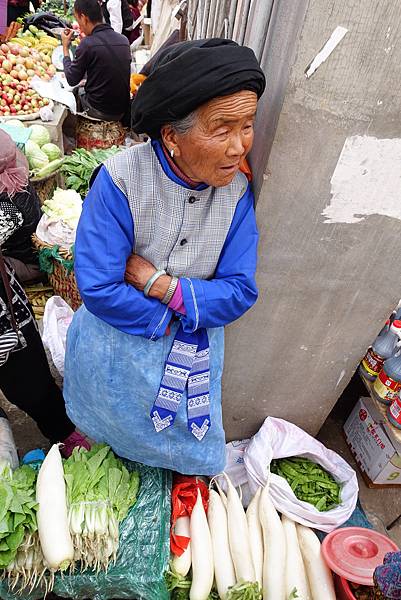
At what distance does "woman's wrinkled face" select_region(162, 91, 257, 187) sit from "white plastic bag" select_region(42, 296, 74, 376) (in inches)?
72.2

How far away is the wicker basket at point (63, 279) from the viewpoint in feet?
10.8

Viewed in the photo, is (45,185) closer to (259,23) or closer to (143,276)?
(259,23)

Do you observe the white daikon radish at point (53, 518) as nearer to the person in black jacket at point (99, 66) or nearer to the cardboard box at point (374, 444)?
the cardboard box at point (374, 444)

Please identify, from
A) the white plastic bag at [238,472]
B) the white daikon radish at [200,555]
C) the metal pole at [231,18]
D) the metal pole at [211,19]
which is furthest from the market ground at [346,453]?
the metal pole at [211,19]

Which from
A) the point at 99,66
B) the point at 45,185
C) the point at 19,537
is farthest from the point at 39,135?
the point at 19,537

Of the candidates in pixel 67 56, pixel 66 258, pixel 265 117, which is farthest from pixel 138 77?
pixel 265 117

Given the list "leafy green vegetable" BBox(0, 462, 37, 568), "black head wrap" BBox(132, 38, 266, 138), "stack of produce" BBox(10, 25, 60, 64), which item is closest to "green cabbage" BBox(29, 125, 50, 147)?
"stack of produce" BBox(10, 25, 60, 64)

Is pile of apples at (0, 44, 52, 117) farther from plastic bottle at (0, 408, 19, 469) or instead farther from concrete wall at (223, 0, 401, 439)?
concrete wall at (223, 0, 401, 439)

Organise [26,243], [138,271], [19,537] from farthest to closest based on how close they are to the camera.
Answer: [26,243], [19,537], [138,271]

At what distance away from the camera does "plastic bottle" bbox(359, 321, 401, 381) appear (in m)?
2.68

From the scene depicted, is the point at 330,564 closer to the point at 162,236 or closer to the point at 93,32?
the point at 162,236

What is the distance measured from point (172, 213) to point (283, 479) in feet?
5.47

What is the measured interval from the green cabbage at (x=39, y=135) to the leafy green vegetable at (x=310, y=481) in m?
3.71

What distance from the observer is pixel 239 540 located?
214 centimetres
